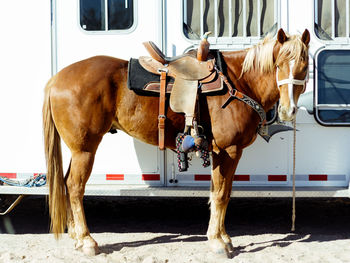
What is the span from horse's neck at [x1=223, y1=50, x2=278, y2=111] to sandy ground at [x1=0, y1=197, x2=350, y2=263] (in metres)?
1.43

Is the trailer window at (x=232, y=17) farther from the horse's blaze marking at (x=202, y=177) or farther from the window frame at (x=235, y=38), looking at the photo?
the horse's blaze marking at (x=202, y=177)

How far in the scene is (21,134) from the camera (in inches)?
181

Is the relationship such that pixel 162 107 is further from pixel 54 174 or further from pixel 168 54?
pixel 54 174

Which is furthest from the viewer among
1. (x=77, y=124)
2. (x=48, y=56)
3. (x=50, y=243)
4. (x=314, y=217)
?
(x=314, y=217)

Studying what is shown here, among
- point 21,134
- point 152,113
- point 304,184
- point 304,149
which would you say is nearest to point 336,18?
point 304,149

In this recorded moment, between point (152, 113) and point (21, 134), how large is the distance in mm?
1587

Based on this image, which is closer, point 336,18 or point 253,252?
point 253,252

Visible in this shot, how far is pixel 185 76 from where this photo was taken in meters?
3.93

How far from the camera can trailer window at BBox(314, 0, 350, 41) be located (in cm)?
444

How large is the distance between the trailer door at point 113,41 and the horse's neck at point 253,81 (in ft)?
2.98

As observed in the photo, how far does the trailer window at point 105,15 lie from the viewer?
14.9 ft

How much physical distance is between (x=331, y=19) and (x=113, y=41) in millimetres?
2343

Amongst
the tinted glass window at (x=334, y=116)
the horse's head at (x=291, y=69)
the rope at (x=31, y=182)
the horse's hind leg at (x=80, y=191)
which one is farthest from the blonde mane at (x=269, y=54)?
the rope at (x=31, y=182)

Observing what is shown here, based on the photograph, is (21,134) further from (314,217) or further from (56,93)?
(314,217)
